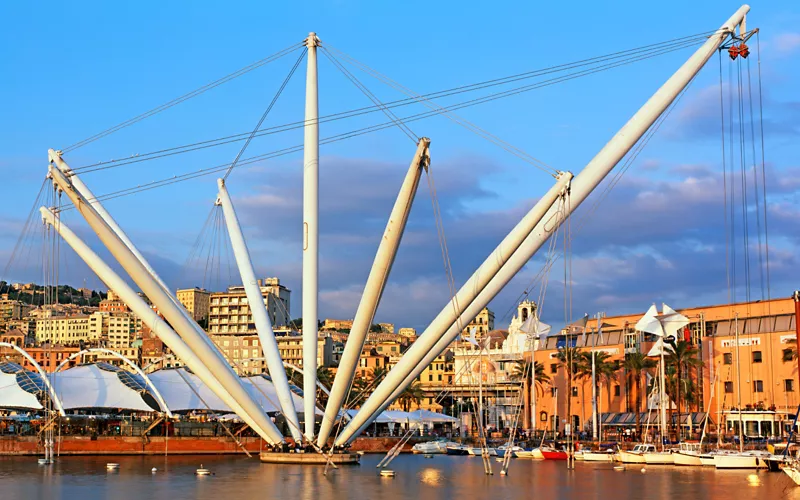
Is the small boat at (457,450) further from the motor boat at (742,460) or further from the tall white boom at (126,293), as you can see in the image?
the tall white boom at (126,293)

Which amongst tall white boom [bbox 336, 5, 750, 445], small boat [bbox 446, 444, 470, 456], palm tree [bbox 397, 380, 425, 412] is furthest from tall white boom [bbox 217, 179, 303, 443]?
palm tree [bbox 397, 380, 425, 412]

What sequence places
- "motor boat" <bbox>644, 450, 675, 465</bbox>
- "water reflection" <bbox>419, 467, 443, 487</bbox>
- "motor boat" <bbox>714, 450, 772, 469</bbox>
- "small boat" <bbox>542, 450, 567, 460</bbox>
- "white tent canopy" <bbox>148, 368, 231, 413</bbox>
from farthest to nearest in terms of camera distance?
"white tent canopy" <bbox>148, 368, 231, 413</bbox>
"small boat" <bbox>542, 450, 567, 460</bbox>
"motor boat" <bbox>644, 450, 675, 465</bbox>
"motor boat" <bbox>714, 450, 772, 469</bbox>
"water reflection" <bbox>419, 467, 443, 487</bbox>

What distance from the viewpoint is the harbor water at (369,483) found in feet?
151

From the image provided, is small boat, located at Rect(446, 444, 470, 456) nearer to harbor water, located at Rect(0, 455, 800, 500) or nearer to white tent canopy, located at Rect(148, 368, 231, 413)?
white tent canopy, located at Rect(148, 368, 231, 413)

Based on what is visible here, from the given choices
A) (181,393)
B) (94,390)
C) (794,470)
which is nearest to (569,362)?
(181,393)

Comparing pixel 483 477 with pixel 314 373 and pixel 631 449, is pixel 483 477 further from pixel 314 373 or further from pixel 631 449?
pixel 631 449

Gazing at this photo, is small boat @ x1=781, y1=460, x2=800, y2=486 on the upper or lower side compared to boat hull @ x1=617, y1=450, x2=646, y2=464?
upper

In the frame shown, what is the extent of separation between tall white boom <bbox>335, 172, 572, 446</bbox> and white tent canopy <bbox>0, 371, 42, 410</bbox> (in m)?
40.9

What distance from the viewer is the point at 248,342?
186125 mm

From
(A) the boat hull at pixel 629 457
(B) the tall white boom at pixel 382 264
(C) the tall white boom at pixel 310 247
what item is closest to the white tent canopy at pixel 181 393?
(C) the tall white boom at pixel 310 247

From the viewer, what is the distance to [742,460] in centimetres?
6631

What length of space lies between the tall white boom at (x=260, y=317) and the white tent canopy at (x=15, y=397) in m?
30.9

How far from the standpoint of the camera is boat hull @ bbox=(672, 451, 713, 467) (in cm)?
7019

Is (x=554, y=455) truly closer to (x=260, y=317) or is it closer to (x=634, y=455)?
(x=634, y=455)
